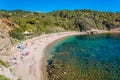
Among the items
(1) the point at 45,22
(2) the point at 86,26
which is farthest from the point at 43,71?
(2) the point at 86,26

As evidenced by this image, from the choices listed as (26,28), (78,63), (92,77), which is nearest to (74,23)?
(26,28)

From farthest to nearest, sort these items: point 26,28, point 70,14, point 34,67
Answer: point 70,14
point 26,28
point 34,67

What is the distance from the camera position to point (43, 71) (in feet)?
108

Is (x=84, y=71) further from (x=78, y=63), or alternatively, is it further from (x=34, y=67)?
(x=34, y=67)

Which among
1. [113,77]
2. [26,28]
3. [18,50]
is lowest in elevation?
[113,77]

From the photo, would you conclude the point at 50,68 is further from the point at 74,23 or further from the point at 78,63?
the point at 74,23

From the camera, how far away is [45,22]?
10375 centimetres

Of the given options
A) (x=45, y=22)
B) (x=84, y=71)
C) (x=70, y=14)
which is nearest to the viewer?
(x=84, y=71)

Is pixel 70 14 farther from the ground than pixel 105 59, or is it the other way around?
pixel 70 14

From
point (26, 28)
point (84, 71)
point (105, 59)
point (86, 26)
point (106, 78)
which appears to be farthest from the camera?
point (86, 26)

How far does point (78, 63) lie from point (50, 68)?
20.4 feet

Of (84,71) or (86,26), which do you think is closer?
(84,71)

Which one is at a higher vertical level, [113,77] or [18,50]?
[18,50]

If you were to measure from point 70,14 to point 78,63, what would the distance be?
107 m
